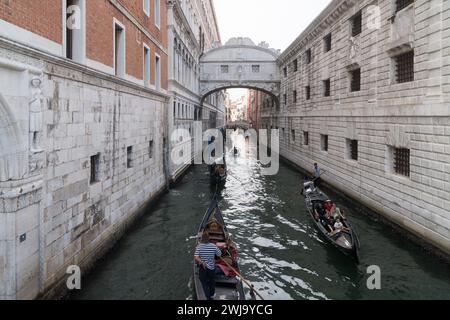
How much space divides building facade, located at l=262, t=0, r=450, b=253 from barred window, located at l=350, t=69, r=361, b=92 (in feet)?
0.14

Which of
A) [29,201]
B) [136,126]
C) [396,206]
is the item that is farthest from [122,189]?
[396,206]

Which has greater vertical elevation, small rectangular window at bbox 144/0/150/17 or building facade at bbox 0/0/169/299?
small rectangular window at bbox 144/0/150/17

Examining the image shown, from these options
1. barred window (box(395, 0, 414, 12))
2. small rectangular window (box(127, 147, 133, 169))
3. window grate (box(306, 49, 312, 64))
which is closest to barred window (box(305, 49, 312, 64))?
window grate (box(306, 49, 312, 64))

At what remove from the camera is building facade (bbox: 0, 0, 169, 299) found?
5129mm

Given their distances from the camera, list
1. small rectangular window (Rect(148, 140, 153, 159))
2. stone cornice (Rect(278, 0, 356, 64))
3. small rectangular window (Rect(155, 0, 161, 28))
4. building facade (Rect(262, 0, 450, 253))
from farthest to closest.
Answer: stone cornice (Rect(278, 0, 356, 64))
small rectangular window (Rect(155, 0, 161, 28))
small rectangular window (Rect(148, 140, 153, 159))
building facade (Rect(262, 0, 450, 253))

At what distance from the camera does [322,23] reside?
1795 cm

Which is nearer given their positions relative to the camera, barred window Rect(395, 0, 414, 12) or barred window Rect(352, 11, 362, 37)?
barred window Rect(395, 0, 414, 12)

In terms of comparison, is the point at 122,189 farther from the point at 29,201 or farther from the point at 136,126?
the point at 29,201

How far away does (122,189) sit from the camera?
10.1 m

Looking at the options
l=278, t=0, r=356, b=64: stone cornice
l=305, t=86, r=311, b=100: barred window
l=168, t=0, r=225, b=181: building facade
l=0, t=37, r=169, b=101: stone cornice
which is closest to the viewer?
l=0, t=37, r=169, b=101: stone cornice

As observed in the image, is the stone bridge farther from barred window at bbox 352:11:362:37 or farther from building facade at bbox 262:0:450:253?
barred window at bbox 352:11:362:37

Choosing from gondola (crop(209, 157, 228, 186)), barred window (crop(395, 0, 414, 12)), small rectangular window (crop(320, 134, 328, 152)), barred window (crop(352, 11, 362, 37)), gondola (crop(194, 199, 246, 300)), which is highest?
barred window (crop(352, 11, 362, 37))

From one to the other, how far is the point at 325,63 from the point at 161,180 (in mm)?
9986

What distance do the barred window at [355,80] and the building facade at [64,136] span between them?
836cm
